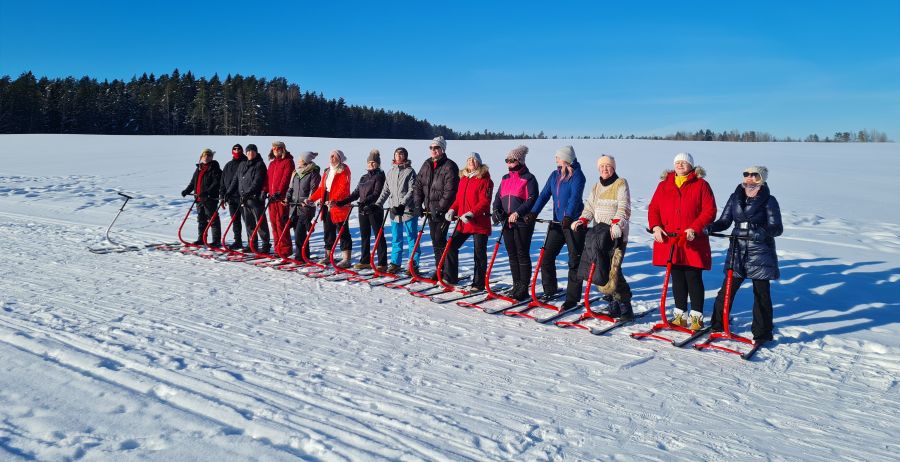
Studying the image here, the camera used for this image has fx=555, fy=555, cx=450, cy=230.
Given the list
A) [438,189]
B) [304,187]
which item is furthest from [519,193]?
[304,187]

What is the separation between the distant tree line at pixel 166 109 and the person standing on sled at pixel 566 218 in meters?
37.6

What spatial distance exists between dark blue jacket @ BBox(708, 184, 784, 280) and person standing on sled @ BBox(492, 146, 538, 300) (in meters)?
1.94

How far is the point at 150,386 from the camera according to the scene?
3.51 m

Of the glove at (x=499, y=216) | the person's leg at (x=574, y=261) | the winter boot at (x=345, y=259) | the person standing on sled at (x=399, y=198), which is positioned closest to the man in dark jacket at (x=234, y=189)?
the winter boot at (x=345, y=259)

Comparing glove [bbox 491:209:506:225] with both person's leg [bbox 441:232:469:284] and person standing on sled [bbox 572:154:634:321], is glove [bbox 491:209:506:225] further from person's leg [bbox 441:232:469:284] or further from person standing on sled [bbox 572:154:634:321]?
person standing on sled [bbox 572:154:634:321]

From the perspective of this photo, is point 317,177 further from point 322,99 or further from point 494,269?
point 322,99

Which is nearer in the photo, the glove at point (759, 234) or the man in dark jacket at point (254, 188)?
the glove at point (759, 234)

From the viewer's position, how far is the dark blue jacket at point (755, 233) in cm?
486

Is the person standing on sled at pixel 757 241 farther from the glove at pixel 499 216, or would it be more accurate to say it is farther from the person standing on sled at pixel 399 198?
the person standing on sled at pixel 399 198

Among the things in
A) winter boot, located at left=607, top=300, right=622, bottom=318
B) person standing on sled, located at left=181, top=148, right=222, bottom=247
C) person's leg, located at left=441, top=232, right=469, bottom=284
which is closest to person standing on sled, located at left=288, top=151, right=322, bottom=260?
person standing on sled, located at left=181, top=148, right=222, bottom=247

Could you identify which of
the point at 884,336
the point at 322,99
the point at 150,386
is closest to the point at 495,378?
the point at 150,386

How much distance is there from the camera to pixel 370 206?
7758mm

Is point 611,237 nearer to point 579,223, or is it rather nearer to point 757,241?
point 579,223

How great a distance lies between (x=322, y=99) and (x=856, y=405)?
7115cm
